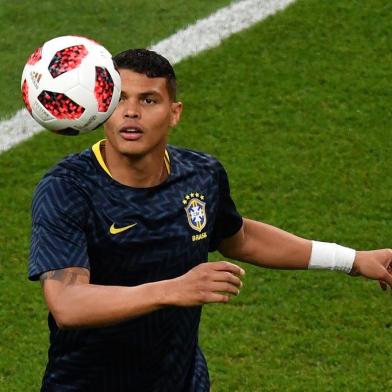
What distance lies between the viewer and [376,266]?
684cm

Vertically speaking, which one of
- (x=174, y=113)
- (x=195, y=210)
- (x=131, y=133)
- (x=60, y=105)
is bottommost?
(x=195, y=210)

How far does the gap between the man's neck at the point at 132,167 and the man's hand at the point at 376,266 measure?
120cm

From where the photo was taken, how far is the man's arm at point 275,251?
6.88 meters

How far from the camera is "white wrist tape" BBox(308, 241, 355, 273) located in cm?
695

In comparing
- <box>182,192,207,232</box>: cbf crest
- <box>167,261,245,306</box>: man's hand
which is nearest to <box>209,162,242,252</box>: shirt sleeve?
<box>182,192,207,232</box>: cbf crest

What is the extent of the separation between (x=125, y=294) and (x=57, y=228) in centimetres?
Answer: 57

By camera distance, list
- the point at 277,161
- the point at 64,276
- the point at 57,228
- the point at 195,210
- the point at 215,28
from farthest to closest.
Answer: the point at 215,28, the point at 277,161, the point at 195,210, the point at 57,228, the point at 64,276

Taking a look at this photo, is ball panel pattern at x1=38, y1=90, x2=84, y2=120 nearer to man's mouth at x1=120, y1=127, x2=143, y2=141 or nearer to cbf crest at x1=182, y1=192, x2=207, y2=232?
man's mouth at x1=120, y1=127, x2=143, y2=141

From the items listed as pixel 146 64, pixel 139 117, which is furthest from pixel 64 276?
pixel 146 64

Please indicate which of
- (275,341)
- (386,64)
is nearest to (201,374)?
(275,341)

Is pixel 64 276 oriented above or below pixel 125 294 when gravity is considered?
below

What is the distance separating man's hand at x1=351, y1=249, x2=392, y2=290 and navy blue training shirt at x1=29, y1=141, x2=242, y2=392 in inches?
30.2

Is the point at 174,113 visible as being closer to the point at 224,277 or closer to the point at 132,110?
the point at 132,110

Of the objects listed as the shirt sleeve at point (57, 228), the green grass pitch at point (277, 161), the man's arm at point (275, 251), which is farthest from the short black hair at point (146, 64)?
the green grass pitch at point (277, 161)
